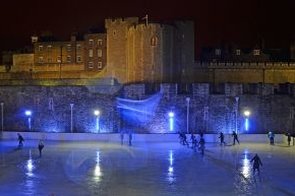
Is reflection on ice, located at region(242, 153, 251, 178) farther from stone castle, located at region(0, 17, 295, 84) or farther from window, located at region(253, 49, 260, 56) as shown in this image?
window, located at region(253, 49, 260, 56)

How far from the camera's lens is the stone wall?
32406mm

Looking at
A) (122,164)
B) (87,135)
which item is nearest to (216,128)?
(87,135)

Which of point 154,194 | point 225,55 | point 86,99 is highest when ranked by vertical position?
point 225,55

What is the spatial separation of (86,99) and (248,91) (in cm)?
840

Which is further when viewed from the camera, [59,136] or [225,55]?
[225,55]

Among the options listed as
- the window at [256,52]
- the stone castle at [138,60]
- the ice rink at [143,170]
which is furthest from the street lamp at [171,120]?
the window at [256,52]

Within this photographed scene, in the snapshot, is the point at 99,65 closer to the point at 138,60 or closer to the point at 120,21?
the point at 120,21

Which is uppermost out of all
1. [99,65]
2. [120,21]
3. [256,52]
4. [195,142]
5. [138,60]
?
[120,21]

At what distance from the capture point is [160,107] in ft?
107

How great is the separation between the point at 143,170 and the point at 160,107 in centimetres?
1381

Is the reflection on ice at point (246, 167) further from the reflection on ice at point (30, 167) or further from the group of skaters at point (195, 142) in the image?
the reflection on ice at point (30, 167)

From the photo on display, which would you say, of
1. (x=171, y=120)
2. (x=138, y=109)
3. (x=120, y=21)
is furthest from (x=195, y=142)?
(x=120, y=21)

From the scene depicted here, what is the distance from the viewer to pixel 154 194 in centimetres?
1498

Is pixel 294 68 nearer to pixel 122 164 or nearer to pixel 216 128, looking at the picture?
pixel 216 128
